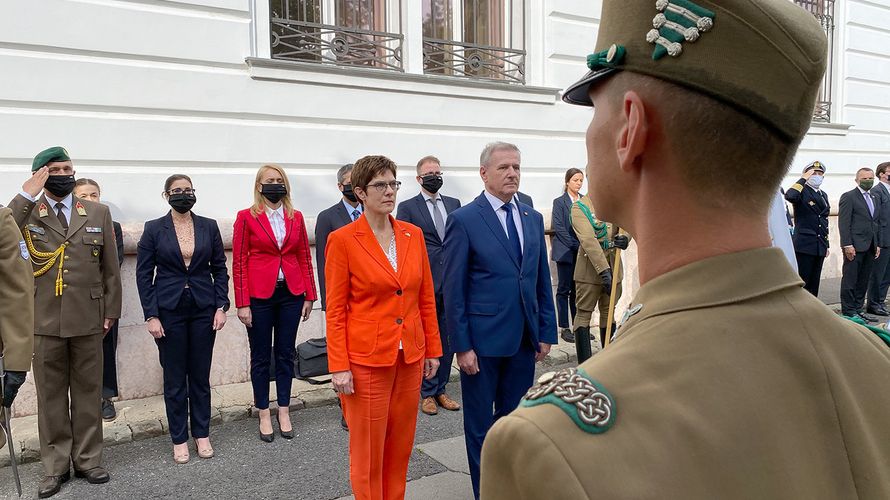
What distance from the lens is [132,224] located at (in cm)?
615

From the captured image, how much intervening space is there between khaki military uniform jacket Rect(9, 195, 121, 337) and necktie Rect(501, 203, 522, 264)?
115 inches

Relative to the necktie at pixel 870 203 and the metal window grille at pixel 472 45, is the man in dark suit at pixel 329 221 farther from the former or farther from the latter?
the necktie at pixel 870 203

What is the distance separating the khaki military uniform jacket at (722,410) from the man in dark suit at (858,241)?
1019 centimetres

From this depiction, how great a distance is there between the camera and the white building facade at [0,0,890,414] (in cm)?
595

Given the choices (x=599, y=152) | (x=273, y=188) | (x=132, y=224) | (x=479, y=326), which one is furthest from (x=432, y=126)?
(x=599, y=152)

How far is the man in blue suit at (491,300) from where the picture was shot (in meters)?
3.94

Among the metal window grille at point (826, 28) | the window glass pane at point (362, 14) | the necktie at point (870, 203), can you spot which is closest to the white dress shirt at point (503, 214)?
the window glass pane at point (362, 14)

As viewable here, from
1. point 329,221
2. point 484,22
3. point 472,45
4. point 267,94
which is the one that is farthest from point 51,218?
point 484,22

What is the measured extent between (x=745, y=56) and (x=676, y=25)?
0.32ft

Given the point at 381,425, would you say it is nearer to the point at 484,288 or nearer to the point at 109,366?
the point at 484,288

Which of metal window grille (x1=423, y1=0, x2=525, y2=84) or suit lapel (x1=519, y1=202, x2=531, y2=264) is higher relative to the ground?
metal window grille (x1=423, y1=0, x2=525, y2=84)

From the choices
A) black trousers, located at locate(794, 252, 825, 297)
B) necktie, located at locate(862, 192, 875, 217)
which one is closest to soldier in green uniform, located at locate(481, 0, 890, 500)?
black trousers, located at locate(794, 252, 825, 297)

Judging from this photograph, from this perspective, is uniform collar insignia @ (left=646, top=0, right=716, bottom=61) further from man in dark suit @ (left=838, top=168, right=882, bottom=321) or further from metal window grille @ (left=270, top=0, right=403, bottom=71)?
man in dark suit @ (left=838, top=168, right=882, bottom=321)

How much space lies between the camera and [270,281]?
5398 millimetres
